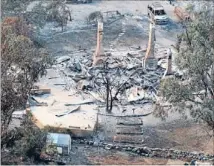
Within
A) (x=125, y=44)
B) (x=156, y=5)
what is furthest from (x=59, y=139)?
(x=156, y=5)

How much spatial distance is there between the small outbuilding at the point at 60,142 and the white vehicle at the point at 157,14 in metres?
16.9

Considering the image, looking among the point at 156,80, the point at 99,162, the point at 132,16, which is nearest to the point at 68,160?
the point at 99,162

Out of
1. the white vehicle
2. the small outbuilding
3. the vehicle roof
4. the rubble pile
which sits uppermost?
the vehicle roof

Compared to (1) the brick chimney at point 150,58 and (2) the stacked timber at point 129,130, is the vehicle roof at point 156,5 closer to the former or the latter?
(1) the brick chimney at point 150,58

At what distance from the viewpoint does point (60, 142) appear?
2672 centimetres

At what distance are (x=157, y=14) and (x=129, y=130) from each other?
15.0 m

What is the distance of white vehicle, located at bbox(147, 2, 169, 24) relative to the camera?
42312mm

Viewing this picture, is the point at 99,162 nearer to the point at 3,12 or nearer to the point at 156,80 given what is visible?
the point at 156,80

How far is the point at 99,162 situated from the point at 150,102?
252 inches

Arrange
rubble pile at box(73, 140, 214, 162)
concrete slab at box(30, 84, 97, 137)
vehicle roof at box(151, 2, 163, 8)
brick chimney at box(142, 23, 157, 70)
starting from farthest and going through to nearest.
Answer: vehicle roof at box(151, 2, 163, 8) → brick chimney at box(142, 23, 157, 70) → concrete slab at box(30, 84, 97, 137) → rubble pile at box(73, 140, 214, 162)

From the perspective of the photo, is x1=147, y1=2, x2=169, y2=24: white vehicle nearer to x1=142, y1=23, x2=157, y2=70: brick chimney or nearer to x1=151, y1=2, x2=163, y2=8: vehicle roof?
x1=151, y1=2, x2=163, y2=8: vehicle roof

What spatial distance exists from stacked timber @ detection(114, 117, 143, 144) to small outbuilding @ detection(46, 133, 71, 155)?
2.42 meters

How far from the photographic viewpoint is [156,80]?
33938 mm

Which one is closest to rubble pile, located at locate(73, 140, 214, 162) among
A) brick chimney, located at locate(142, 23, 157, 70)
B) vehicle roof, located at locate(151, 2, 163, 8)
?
brick chimney, located at locate(142, 23, 157, 70)
